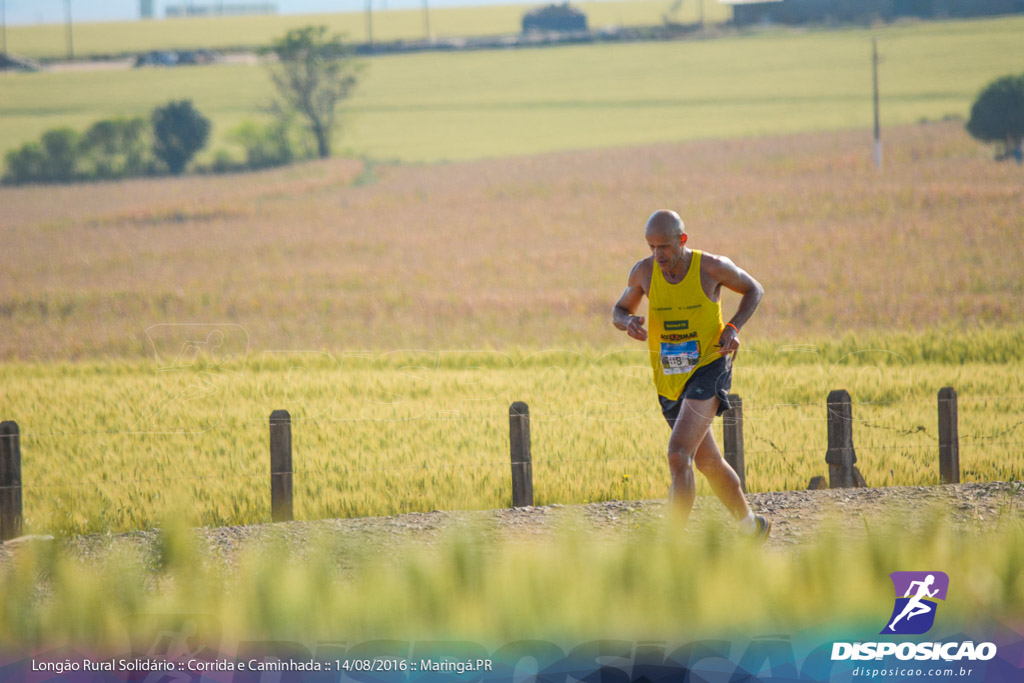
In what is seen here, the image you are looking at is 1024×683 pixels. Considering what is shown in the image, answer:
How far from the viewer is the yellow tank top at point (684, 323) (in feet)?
18.1

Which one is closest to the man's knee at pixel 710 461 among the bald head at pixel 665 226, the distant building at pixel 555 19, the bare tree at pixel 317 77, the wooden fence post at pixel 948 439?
the bald head at pixel 665 226

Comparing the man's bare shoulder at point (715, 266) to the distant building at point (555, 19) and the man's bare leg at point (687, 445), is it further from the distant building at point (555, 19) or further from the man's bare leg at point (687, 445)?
the distant building at point (555, 19)

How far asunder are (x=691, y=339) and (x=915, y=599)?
7.74 feet

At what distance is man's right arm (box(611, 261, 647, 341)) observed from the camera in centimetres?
564

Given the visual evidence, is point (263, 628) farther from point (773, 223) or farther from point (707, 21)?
point (707, 21)

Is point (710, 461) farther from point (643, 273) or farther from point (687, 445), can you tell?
point (643, 273)

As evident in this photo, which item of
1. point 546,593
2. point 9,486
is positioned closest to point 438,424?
point 9,486

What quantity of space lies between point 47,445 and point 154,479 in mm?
2411

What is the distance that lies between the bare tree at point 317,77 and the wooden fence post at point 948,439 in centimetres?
2963

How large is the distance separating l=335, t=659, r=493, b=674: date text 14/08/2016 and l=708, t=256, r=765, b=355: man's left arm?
2651 mm

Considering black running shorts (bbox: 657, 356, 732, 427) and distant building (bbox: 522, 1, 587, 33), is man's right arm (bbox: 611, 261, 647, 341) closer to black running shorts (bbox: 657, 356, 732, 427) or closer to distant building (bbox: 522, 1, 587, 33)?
black running shorts (bbox: 657, 356, 732, 427)

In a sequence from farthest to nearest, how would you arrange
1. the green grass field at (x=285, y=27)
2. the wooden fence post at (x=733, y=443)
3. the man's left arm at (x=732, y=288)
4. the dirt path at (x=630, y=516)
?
1. the green grass field at (x=285, y=27)
2. the wooden fence post at (x=733, y=443)
3. the dirt path at (x=630, y=516)
4. the man's left arm at (x=732, y=288)

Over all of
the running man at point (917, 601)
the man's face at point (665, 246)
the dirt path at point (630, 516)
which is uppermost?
the man's face at point (665, 246)

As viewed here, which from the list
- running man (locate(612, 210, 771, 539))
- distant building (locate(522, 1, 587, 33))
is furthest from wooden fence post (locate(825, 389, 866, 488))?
distant building (locate(522, 1, 587, 33))
